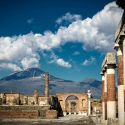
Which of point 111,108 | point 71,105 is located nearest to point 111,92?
point 111,108

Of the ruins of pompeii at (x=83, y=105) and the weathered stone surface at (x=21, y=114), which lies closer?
the ruins of pompeii at (x=83, y=105)

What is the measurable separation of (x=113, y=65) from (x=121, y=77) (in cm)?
552

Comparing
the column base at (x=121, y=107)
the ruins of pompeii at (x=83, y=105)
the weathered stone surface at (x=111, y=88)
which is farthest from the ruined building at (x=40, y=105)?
the column base at (x=121, y=107)

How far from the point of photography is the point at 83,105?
71.0 meters

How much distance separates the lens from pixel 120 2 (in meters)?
11.8

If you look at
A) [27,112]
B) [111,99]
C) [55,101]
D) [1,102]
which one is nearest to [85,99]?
[55,101]

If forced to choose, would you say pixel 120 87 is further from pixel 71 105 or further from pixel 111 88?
pixel 71 105

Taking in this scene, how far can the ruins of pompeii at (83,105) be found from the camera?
14.5 meters

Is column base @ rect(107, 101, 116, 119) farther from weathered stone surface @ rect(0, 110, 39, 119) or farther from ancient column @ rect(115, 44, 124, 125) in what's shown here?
weathered stone surface @ rect(0, 110, 39, 119)

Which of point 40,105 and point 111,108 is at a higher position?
point 111,108

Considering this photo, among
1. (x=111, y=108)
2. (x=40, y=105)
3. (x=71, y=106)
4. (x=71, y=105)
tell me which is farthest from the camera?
(x=71, y=105)

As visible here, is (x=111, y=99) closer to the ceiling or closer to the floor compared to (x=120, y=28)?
closer to the floor

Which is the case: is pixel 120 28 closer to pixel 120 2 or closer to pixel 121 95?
pixel 120 2

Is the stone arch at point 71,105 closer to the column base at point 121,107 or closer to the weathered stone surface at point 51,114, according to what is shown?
the weathered stone surface at point 51,114
